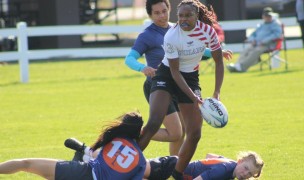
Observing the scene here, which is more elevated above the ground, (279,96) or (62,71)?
(279,96)

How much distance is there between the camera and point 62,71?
24797mm

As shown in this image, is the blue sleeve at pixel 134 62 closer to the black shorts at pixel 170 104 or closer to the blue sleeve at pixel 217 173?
the black shorts at pixel 170 104

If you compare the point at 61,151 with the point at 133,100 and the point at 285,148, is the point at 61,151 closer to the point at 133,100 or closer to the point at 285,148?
the point at 285,148

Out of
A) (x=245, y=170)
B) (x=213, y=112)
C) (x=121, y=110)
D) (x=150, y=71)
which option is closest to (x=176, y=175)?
(x=245, y=170)

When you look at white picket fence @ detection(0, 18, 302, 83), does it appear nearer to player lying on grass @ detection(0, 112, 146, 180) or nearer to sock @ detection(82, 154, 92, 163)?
sock @ detection(82, 154, 92, 163)

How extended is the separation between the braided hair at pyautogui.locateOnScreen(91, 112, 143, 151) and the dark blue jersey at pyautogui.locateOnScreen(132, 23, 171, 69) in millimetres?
1623

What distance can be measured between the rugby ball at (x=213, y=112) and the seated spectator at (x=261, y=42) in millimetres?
13274

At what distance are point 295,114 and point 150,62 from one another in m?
5.43

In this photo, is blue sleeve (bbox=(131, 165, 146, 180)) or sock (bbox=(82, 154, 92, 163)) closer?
blue sleeve (bbox=(131, 165, 146, 180))

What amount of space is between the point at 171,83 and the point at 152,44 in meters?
0.89

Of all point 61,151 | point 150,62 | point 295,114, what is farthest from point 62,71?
point 150,62

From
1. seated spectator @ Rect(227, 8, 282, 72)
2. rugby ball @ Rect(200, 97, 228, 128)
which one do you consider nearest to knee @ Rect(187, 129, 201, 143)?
rugby ball @ Rect(200, 97, 228, 128)

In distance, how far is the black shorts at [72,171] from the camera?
26.5ft

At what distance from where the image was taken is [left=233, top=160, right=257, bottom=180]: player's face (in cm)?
898
